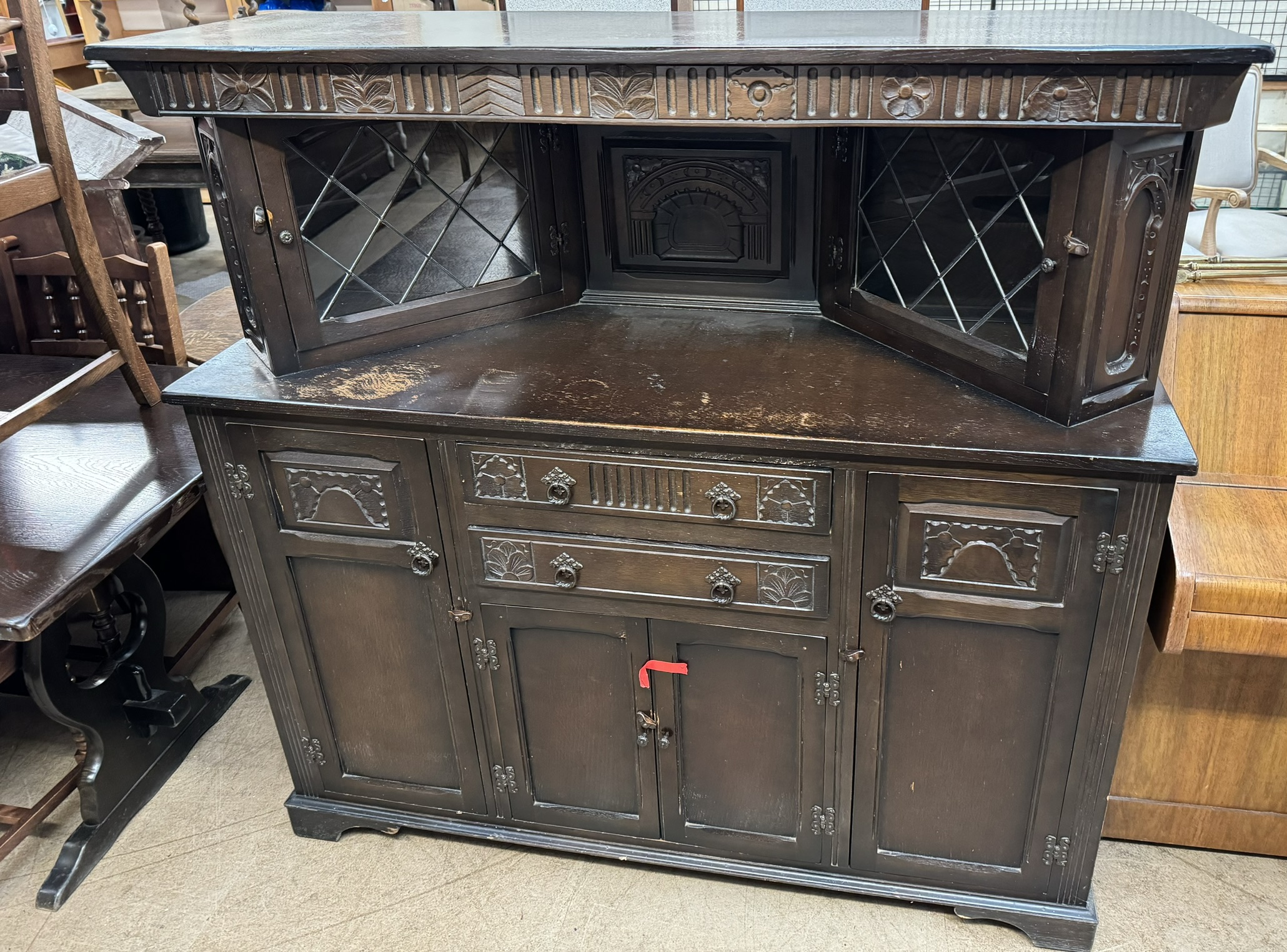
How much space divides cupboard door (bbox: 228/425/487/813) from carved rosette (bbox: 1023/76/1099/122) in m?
1.17

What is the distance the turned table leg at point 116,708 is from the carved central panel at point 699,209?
1.49 metres

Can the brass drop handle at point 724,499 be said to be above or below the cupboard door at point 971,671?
above

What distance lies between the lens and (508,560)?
198 centimetres

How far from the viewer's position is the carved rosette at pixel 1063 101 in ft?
4.70

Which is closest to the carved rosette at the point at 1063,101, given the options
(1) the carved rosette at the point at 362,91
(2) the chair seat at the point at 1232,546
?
(2) the chair seat at the point at 1232,546

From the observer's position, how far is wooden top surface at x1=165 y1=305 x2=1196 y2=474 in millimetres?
1662

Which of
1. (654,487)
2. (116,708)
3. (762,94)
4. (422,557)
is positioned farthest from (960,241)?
(116,708)

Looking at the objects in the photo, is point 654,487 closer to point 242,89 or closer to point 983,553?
point 983,553

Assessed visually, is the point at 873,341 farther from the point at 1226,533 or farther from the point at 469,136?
the point at 469,136

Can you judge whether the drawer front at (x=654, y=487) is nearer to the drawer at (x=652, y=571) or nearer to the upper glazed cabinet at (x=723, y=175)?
the drawer at (x=652, y=571)

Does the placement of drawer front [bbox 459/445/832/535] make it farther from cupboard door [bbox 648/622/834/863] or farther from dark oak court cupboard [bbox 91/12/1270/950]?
cupboard door [bbox 648/622/834/863]

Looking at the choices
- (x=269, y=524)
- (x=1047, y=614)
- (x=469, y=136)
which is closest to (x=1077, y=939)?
(x=1047, y=614)

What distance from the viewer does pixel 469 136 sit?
2.07 metres

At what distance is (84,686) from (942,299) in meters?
2.08
